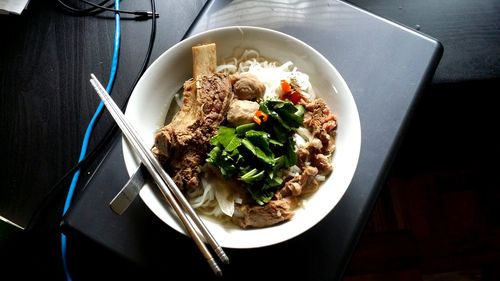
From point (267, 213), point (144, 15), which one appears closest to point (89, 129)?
point (144, 15)

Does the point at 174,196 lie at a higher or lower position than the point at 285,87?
lower

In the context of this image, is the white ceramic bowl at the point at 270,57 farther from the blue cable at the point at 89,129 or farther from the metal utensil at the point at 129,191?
the blue cable at the point at 89,129

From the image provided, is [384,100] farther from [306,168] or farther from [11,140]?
[11,140]

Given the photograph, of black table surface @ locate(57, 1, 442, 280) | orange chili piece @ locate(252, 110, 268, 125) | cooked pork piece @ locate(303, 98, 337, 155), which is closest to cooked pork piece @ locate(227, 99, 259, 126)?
orange chili piece @ locate(252, 110, 268, 125)

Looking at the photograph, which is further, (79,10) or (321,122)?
(79,10)

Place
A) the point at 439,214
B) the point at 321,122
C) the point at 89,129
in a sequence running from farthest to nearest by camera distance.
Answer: the point at 439,214 → the point at 89,129 → the point at 321,122

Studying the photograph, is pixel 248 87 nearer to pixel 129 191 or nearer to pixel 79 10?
pixel 129 191

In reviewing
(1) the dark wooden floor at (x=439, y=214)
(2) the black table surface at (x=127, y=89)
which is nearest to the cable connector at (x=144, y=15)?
(2) the black table surface at (x=127, y=89)

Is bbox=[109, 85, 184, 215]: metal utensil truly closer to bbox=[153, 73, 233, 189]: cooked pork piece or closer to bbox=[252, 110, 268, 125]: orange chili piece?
bbox=[153, 73, 233, 189]: cooked pork piece
